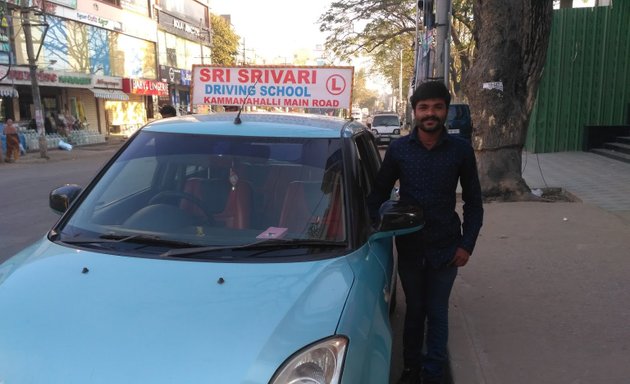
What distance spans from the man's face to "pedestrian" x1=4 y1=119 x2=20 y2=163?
1924cm

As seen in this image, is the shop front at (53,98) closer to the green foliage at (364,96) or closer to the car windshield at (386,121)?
the car windshield at (386,121)

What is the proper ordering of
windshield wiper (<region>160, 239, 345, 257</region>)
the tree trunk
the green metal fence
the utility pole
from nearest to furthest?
1. windshield wiper (<region>160, 239, 345, 257</region>)
2. the utility pole
3. the tree trunk
4. the green metal fence

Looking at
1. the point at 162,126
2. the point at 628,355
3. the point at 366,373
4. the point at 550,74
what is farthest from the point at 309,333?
the point at 550,74

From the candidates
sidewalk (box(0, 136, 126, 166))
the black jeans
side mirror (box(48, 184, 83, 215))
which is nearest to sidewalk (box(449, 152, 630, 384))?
the black jeans

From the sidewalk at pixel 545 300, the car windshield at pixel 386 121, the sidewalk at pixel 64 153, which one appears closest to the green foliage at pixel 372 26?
the car windshield at pixel 386 121

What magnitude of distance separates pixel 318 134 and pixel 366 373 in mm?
1490

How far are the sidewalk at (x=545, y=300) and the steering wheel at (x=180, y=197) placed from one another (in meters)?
1.87

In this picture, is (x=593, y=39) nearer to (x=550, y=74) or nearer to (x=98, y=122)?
(x=550, y=74)

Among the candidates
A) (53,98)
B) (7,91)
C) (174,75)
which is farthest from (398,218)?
(174,75)

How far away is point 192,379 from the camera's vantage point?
1.65 metres

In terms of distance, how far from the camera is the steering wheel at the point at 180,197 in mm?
2894

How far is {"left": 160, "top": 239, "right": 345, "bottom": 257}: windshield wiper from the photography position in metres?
2.42

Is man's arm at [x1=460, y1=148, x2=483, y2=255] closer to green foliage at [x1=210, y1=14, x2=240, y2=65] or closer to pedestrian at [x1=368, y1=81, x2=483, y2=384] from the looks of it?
pedestrian at [x1=368, y1=81, x2=483, y2=384]

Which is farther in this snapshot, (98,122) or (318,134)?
(98,122)
